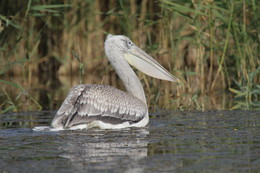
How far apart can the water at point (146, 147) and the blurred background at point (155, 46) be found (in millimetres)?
1490

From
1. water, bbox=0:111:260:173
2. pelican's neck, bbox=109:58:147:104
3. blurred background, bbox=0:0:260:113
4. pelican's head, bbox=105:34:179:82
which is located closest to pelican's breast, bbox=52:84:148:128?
water, bbox=0:111:260:173

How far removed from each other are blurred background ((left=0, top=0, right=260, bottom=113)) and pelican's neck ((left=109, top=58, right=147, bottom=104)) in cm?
99

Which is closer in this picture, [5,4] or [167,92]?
[167,92]

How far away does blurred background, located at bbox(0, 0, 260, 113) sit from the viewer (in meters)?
8.89

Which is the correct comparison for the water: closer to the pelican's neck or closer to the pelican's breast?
the pelican's breast

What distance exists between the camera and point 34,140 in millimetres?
5914

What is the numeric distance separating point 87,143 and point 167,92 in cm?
439

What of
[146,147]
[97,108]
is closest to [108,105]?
[97,108]

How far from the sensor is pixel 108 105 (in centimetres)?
689

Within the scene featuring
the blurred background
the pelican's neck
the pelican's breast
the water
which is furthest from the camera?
the blurred background

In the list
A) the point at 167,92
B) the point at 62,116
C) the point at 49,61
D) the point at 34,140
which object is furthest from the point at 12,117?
the point at 49,61

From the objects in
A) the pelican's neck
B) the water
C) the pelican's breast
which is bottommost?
the water

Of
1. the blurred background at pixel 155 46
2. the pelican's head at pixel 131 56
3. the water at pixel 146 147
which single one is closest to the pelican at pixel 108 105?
the pelican's head at pixel 131 56

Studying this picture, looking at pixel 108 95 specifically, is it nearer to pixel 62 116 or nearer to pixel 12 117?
pixel 62 116
